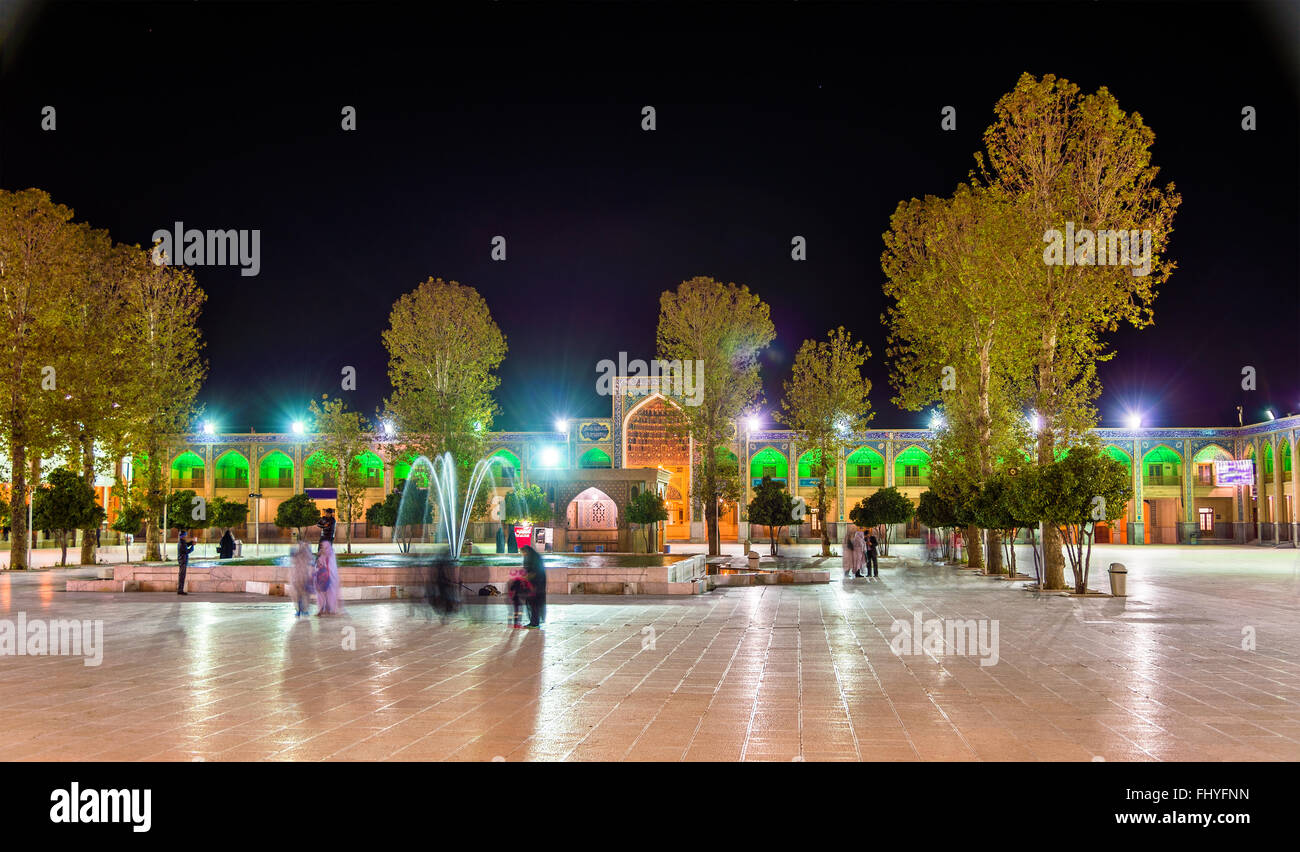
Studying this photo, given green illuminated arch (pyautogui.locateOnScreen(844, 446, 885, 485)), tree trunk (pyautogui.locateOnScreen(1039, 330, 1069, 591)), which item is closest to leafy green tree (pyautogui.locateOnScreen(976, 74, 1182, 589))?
tree trunk (pyautogui.locateOnScreen(1039, 330, 1069, 591))

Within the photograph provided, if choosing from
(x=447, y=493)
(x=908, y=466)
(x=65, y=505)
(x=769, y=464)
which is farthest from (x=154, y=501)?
(x=908, y=466)

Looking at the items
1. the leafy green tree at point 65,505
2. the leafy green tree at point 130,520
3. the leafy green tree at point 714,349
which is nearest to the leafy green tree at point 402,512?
the leafy green tree at point 130,520

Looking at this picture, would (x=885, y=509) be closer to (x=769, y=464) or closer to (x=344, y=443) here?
(x=344, y=443)

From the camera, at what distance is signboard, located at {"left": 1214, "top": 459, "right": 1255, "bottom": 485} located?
153 feet

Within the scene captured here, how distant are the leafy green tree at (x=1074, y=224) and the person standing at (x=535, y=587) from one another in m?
11.5

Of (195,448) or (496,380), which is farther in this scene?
(195,448)

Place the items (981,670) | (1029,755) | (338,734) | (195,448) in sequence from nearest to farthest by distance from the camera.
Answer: (1029,755) < (338,734) < (981,670) < (195,448)

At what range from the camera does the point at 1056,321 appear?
19016 millimetres

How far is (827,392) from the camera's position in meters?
34.1

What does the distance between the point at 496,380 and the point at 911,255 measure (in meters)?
14.6

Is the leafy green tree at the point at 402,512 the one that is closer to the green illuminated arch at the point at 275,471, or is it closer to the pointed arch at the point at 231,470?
the green illuminated arch at the point at 275,471

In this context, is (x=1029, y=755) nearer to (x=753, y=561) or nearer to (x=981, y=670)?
(x=981, y=670)

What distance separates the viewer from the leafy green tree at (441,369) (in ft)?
106
